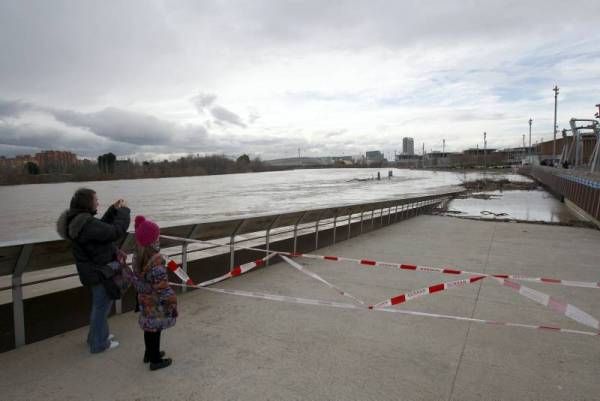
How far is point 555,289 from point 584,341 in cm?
232

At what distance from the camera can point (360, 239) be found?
38.7 ft

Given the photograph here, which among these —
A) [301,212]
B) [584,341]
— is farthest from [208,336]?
[301,212]

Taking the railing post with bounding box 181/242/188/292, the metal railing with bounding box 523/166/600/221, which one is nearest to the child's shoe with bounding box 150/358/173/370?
the railing post with bounding box 181/242/188/292

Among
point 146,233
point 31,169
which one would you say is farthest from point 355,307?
point 31,169

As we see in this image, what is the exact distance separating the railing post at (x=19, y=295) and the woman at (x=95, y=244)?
0.68 metres

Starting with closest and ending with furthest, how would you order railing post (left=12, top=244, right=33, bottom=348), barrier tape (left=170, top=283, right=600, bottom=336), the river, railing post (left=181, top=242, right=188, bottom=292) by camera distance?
1. railing post (left=12, top=244, right=33, bottom=348)
2. barrier tape (left=170, top=283, right=600, bottom=336)
3. railing post (left=181, top=242, right=188, bottom=292)
4. the river

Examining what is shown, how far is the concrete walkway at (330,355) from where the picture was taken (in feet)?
11.5

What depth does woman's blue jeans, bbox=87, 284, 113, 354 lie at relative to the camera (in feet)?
13.2

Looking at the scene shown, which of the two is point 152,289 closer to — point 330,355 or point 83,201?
point 83,201

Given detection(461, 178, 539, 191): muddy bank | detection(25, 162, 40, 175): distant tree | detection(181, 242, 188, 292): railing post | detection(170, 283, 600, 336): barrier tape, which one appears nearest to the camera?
detection(170, 283, 600, 336): barrier tape

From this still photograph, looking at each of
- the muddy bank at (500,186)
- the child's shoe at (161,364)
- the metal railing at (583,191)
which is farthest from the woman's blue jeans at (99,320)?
the muddy bank at (500,186)

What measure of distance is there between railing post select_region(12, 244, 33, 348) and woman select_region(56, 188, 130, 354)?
2.23 feet

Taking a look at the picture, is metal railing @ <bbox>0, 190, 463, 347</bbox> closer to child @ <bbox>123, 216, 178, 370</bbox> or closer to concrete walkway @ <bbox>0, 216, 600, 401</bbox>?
concrete walkway @ <bbox>0, 216, 600, 401</bbox>

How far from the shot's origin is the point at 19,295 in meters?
4.20
